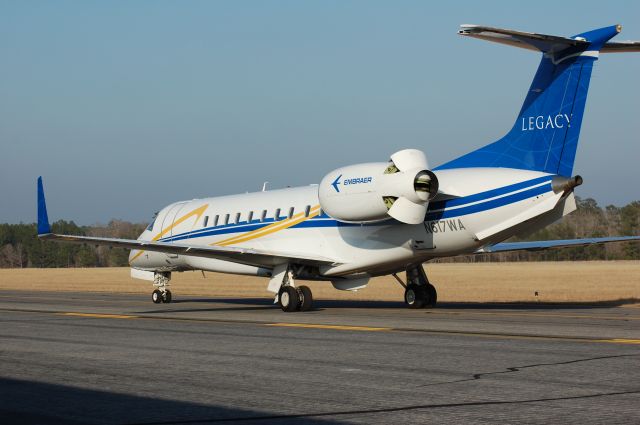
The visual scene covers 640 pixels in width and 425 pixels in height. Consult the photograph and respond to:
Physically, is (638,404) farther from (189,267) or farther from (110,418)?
(189,267)

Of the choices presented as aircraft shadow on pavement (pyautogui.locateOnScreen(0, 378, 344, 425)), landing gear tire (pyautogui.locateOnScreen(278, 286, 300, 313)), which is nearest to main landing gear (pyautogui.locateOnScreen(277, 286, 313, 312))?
landing gear tire (pyautogui.locateOnScreen(278, 286, 300, 313))

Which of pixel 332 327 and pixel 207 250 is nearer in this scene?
pixel 332 327

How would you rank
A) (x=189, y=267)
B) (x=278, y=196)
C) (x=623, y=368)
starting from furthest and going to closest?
1. (x=189, y=267)
2. (x=278, y=196)
3. (x=623, y=368)

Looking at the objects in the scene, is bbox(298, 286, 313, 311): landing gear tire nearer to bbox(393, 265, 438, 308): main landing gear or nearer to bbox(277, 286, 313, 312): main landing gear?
bbox(277, 286, 313, 312): main landing gear

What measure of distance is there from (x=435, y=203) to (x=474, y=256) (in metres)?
96.4

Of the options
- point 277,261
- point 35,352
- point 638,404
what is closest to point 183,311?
point 277,261

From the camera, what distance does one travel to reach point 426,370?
41.0ft

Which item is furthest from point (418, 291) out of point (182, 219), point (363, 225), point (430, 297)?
point (182, 219)

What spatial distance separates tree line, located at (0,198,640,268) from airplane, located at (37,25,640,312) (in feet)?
176

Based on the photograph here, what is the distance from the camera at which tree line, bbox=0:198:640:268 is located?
107875 mm

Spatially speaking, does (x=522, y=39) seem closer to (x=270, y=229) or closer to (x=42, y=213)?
(x=270, y=229)

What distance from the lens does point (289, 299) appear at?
26.1 m

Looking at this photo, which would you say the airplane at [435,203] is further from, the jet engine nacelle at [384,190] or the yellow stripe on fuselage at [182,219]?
the yellow stripe on fuselage at [182,219]

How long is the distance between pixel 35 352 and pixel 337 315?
10269 millimetres
